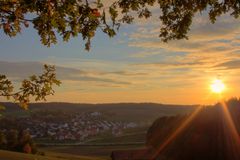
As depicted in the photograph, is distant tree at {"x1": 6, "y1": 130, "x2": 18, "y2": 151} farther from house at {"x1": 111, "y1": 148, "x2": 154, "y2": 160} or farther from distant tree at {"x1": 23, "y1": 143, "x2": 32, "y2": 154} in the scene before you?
house at {"x1": 111, "y1": 148, "x2": 154, "y2": 160}

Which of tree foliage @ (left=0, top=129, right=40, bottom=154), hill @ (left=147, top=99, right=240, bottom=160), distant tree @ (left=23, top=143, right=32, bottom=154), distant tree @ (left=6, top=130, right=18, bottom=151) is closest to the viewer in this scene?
hill @ (left=147, top=99, right=240, bottom=160)

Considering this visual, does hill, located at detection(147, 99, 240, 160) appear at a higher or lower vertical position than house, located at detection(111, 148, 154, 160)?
higher

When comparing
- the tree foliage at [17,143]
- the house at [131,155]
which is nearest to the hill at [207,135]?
the house at [131,155]

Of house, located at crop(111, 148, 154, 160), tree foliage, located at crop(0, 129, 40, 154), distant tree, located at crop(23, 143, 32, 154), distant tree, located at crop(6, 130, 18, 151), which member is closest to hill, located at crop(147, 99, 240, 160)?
house, located at crop(111, 148, 154, 160)

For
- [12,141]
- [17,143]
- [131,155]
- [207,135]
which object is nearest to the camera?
[207,135]

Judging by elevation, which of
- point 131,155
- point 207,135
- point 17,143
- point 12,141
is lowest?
point 131,155

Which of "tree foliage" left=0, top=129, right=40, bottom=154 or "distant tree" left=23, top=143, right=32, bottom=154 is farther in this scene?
"tree foliage" left=0, top=129, right=40, bottom=154

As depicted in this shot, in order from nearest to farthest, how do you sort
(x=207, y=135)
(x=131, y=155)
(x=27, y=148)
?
(x=207, y=135) < (x=27, y=148) < (x=131, y=155)

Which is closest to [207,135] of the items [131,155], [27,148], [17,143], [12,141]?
[131,155]

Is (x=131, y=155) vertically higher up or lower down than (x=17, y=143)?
lower down

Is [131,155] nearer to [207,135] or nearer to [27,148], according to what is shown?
[27,148]

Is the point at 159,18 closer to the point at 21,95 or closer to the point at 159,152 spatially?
the point at 21,95

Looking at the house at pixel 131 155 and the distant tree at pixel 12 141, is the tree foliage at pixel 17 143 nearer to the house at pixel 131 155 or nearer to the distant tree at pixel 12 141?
the distant tree at pixel 12 141

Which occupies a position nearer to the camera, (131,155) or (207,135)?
(207,135)
